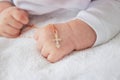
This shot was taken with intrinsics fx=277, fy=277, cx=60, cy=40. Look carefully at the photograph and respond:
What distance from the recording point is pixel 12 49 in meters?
0.64

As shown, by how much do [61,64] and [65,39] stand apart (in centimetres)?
7

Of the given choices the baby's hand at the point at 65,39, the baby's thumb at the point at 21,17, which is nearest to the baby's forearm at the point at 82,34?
the baby's hand at the point at 65,39

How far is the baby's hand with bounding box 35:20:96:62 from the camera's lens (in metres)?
0.61

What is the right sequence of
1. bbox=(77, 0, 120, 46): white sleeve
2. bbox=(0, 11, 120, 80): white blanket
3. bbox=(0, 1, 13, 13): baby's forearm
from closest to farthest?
bbox=(0, 11, 120, 80): white blanket < bbox=(77, 0, 120, 46): white sleeve < bbox=(0, 1, 13, 13): baby's forearm

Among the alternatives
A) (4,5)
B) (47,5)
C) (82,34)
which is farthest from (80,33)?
(4,5)

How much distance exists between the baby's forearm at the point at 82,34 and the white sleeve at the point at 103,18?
1 cm

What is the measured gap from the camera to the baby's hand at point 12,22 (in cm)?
72

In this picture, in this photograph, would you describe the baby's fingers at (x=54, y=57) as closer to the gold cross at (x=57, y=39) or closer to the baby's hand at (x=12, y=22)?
the gold cross at (x=57, y=39)

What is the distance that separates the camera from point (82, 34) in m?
0.64

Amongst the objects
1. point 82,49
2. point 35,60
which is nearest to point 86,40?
point 82,49

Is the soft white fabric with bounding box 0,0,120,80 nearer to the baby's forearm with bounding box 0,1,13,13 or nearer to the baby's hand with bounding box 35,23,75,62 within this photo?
the baby's hand with bounding box 35,23,75,62

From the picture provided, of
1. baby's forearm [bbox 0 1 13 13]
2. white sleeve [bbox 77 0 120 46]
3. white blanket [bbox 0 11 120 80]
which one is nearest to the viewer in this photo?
white blanket [bbox 0 11 120 80]

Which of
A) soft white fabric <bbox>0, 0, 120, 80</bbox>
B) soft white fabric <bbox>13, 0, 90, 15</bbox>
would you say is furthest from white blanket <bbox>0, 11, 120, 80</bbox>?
soft white fabric <bbox>13, 0, 90, 15</bbox>

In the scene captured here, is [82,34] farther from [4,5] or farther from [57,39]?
[4,5]
